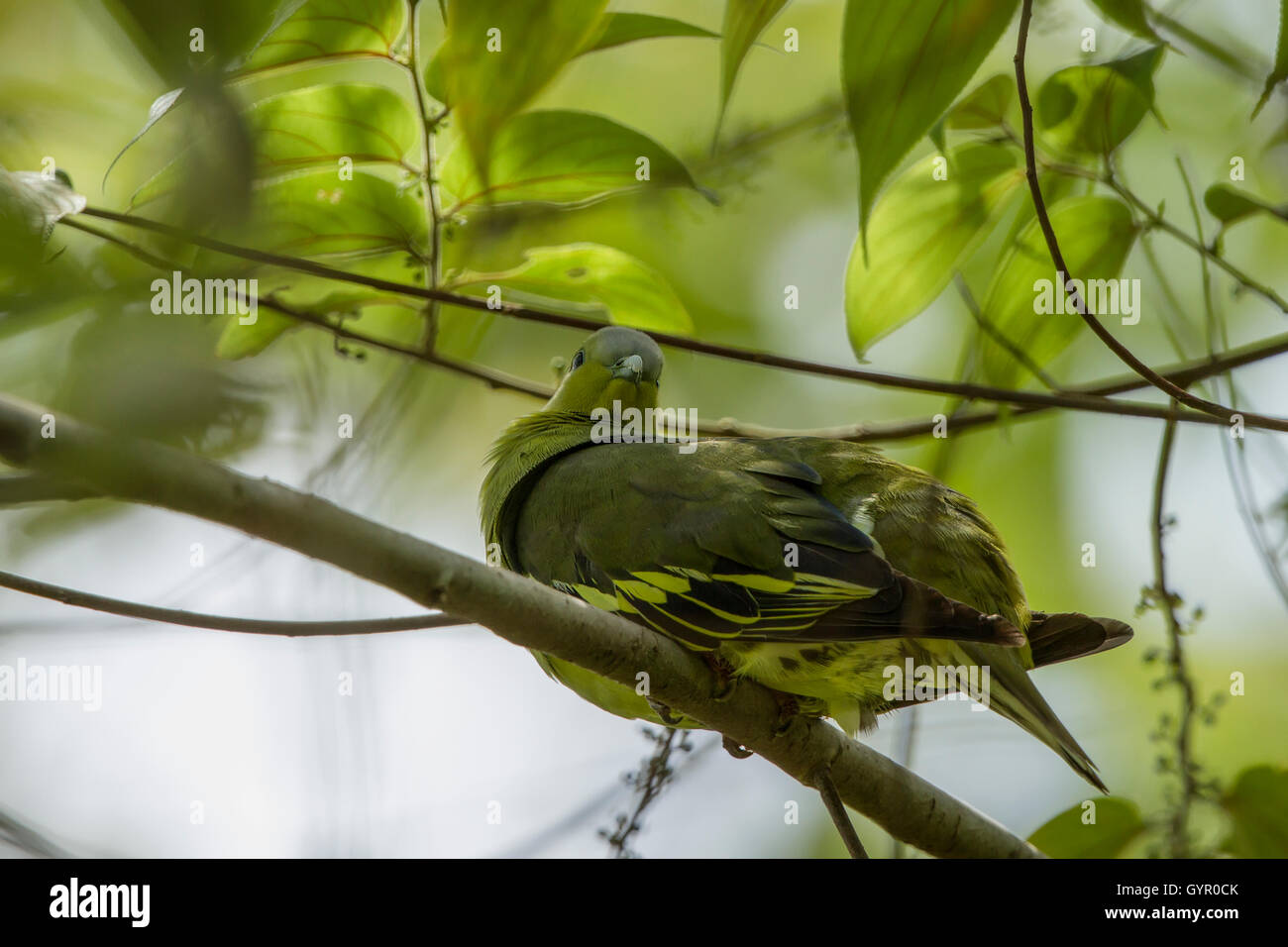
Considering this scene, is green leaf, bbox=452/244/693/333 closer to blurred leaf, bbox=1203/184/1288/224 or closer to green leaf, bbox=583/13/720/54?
green leaf, bbox=583/13/720/54

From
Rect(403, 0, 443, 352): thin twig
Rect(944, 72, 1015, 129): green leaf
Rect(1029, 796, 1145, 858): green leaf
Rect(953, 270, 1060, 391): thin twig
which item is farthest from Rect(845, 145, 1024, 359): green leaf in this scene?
Rect(1029, 796, 1145, 858): green leaf

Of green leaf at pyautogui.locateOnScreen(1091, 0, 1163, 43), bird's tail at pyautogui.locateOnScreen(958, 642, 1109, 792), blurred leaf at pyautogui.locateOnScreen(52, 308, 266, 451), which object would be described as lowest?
bird's tail at pyautogui.locateOnScreen(958, 642, 1109, 792)

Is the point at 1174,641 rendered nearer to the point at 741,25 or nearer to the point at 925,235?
the point at 925,235

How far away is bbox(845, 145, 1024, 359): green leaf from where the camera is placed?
8.54 feet

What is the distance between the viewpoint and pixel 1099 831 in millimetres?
2781

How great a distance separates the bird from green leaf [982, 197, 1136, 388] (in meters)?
0.54

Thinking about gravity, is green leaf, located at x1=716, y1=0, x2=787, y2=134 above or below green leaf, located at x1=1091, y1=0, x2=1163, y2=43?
below

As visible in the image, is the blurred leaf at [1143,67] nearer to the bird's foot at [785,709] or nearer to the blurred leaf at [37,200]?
the bird's foot at [785,709]

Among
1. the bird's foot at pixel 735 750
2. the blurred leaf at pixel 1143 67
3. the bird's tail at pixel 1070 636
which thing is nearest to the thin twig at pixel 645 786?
the bird's foot at pixel 735 750

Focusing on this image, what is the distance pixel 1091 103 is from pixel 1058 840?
5.77 ft

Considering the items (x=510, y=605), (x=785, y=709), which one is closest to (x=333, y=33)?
(x=510, y=605)

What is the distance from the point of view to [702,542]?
289 centimetres

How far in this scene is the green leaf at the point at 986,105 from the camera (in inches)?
102

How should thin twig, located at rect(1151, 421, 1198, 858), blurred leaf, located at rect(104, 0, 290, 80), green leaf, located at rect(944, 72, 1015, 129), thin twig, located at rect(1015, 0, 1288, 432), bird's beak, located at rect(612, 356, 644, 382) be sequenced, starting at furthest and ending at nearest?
bird's beak, located at rect(612, 356, 644, 382) → thin twig, located at rect(1151, 421, 1198, 858) → green leaf, located at rect(944, 72, 1015, 129) → thin twig, located at rect(1015, 0, 1288, 432) → blurred leaf, located at rect(104, 0, 290, 80)
